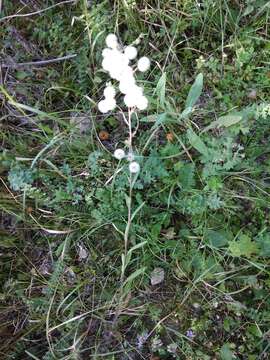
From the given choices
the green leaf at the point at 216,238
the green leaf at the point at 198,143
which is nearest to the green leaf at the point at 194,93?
the green leaf at the point at 198,143

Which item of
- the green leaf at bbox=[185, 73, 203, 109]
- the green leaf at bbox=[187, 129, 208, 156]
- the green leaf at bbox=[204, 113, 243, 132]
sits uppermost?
the green leaf at bbox=[185, 73, 203, 109]

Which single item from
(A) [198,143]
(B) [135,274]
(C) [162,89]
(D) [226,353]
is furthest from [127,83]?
(D) [226,353]

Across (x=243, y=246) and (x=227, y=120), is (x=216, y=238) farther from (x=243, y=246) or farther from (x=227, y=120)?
(x=227, y=120)

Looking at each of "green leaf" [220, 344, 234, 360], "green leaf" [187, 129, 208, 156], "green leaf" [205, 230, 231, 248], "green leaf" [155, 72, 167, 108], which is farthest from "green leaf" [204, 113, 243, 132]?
"green leaf" [220, 344, 234, 360]

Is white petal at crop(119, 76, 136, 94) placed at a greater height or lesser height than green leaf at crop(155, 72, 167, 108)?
greater

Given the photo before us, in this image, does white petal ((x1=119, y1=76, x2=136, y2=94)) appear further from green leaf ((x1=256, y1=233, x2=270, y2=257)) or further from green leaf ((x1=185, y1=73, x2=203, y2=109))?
green leaf ((x1=256, y1=233, x2=270, y2=257))

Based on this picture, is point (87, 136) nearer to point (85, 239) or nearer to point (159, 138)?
point (159, 138)

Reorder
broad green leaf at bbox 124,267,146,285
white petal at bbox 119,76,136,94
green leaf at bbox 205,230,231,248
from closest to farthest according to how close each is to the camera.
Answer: white petal at bbox 119,76,136,94 < broad green leaf at bbox 124,267,146,285 < green leaf at bbox 205,230,231,248
